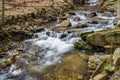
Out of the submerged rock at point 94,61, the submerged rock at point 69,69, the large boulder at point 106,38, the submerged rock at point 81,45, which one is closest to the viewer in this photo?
the submerged rock at point 69,69

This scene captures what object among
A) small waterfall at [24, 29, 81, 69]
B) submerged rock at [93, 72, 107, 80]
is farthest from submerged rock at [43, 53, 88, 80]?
submerged rock at [93, 72, 107, 80]

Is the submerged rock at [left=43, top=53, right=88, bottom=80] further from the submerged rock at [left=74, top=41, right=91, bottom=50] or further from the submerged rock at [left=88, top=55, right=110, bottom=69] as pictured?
the submerged rock at [left=74, top=41, right=91, bottom=50]

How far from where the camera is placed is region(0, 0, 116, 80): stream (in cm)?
1082

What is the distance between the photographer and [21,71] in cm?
1080

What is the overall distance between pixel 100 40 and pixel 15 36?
5.72 meters

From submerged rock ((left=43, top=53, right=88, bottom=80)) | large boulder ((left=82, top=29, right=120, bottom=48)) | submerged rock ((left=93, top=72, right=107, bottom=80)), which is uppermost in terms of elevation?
large boulder ((left=82, top=29, right=120, bottom=48))

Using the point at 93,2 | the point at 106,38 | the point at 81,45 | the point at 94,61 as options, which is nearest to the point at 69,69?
the point at 94,61

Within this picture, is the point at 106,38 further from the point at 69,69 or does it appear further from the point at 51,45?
the point at 51,45

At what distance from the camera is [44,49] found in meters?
13.7

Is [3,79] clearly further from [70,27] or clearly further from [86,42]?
[70,27]

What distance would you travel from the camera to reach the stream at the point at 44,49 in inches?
426

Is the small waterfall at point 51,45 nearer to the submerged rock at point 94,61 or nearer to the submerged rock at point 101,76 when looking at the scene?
the submerged rock at point 94,61

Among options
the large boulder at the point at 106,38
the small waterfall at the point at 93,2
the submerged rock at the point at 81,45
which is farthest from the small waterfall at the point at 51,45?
the small waterfall at the point at 93,2

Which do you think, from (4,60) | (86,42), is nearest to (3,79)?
(4,60)
